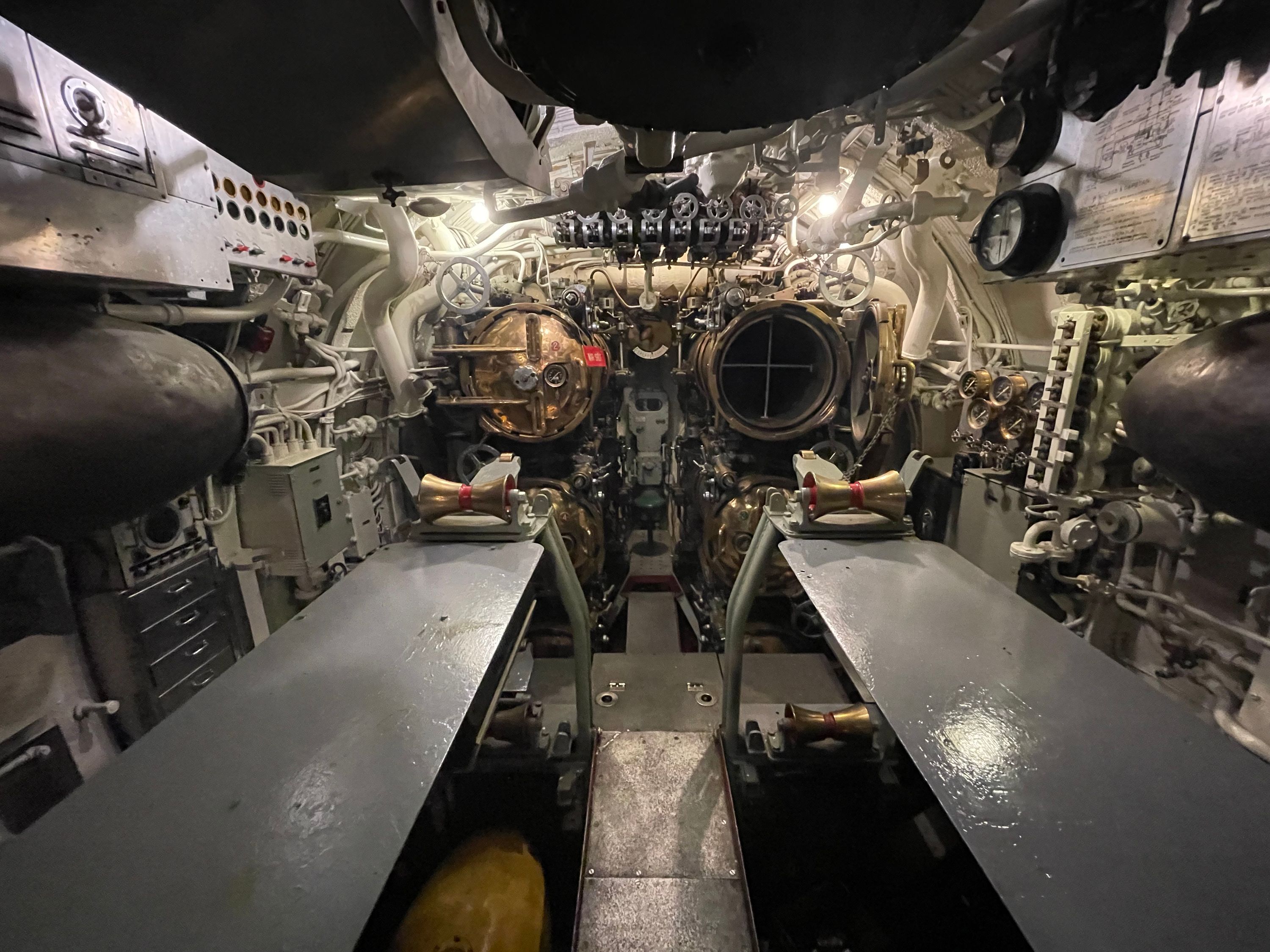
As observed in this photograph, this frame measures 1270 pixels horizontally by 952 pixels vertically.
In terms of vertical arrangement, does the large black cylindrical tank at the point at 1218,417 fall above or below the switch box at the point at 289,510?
above

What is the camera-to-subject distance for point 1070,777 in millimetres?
909

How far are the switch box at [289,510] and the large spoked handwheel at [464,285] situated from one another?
123cm

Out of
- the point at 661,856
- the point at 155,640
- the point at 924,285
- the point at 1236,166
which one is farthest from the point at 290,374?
the point at 924,285

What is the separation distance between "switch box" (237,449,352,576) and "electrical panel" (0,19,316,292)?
40.8 inches

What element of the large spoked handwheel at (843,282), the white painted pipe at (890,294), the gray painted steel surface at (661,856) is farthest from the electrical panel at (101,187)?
the white painted pipe at (890,294)

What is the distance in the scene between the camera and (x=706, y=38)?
0.70 meters

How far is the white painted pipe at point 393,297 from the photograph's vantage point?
9.43 feet

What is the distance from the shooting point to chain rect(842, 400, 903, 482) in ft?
10.4

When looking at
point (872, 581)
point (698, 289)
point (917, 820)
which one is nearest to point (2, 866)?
point (872, 581)

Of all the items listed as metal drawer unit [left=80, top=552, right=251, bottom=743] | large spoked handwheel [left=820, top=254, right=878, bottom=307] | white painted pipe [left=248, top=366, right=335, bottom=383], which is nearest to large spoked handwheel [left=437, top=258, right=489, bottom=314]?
white painted pipe [left=248, top=366, right=335, bottom=383]

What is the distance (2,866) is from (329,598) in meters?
0.78

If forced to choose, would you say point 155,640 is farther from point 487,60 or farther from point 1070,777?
point 1070,777

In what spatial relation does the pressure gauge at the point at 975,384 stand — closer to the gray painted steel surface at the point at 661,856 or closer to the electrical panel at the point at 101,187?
the gray painted steel surface at the point at 661,856

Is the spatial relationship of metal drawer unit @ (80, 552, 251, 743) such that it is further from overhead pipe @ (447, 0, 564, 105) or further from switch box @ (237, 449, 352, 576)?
overhead pipe @ (447, 0, 564, 105)
